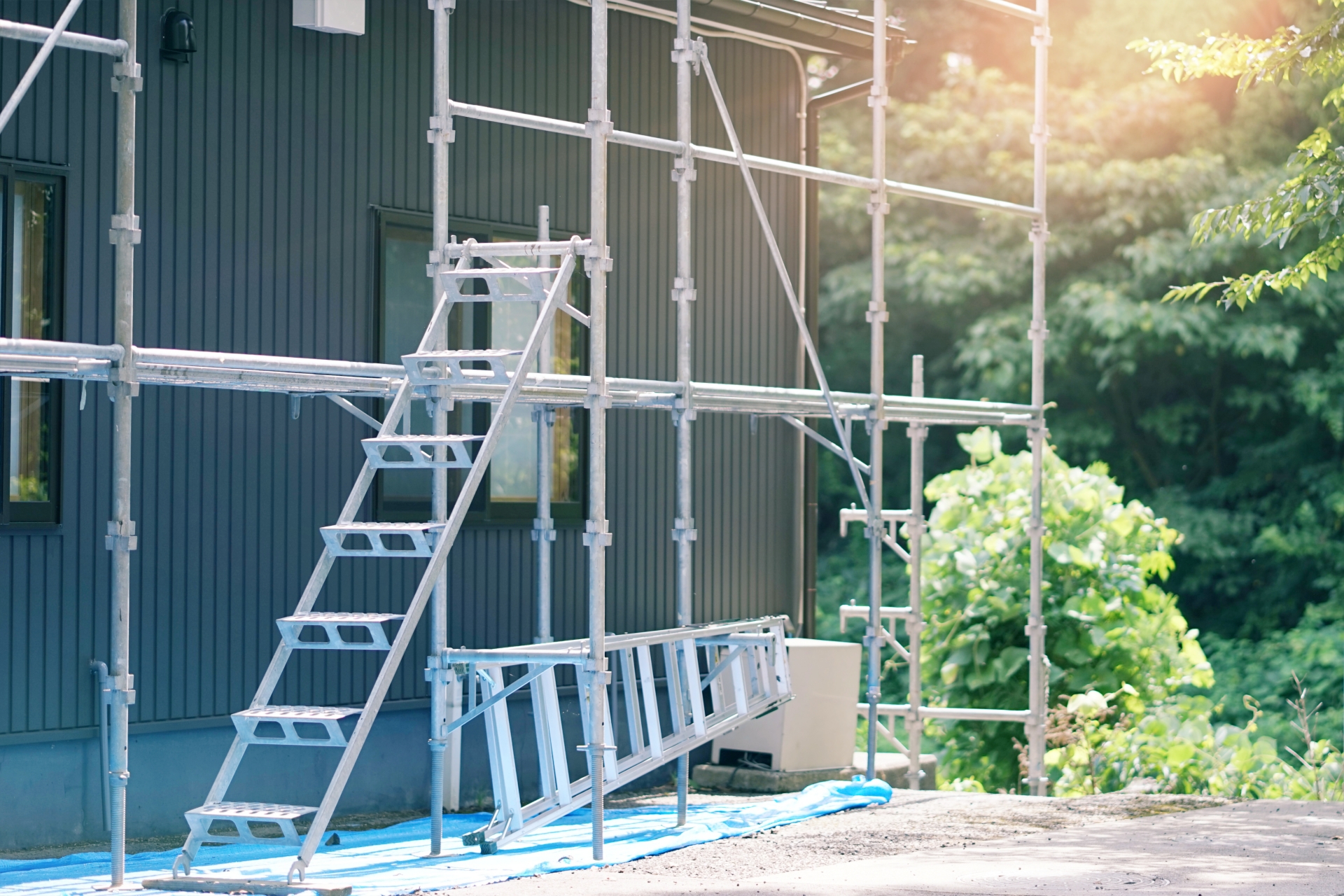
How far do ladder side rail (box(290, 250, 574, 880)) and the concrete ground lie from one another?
79 centimetres

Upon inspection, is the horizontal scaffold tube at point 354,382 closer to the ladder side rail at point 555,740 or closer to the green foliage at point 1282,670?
the ladder side rail at point 555,740

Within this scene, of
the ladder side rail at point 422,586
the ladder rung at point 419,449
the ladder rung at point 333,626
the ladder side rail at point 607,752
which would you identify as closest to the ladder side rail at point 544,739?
the ladder side rail at point 607,752

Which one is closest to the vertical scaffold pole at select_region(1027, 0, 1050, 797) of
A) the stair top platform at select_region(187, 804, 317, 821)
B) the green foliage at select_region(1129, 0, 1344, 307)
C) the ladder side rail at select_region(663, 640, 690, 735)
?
the green foliage at select_region(1129, 0, 1344, 307)

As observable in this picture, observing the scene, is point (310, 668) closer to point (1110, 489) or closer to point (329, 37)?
point (329, 37)

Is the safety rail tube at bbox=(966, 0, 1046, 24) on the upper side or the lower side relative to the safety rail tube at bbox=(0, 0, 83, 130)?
upper

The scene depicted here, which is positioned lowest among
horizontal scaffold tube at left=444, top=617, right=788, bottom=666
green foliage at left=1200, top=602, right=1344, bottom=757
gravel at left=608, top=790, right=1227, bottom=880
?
green foliage at left=1200, top=602, right=1344, bottom=757

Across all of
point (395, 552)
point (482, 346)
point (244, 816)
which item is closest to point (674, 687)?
point (395, 552)

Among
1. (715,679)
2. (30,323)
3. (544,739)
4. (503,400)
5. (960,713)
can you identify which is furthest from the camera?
(960,713)

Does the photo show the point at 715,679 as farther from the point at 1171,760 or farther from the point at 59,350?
the point at 59,350

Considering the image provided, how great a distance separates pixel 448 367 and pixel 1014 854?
3769 millimetres

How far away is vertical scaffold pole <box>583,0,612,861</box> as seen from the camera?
8781mm

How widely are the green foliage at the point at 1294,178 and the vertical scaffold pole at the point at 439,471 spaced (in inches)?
213

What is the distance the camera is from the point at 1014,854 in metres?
8.97

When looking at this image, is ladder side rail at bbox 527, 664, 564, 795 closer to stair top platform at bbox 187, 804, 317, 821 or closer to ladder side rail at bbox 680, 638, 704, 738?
ladder side rail at bbox 680, 638, 704, 738
